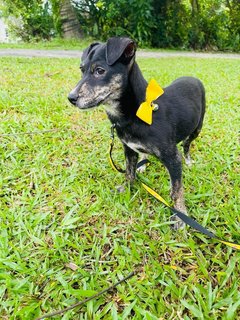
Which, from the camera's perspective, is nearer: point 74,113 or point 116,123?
point 116,123

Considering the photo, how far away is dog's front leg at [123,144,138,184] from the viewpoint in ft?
9.95

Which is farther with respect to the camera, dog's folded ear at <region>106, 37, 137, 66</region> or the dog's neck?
the dog's neck

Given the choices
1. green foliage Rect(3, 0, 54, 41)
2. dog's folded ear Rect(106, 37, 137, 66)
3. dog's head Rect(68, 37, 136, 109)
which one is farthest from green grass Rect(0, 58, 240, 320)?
green foliage Rect(3, 0, 54, 41)

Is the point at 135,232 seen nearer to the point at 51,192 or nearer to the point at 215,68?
the point at 51,192

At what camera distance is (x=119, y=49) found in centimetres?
234

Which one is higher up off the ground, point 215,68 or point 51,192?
point 51,192

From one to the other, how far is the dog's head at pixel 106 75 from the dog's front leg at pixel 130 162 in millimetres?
686

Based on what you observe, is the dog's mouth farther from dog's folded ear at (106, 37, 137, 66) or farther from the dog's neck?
dog's folded ear at (106, 37, 137, 66)

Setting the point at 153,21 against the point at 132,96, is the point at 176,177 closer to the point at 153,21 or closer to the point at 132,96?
the point at 132,96

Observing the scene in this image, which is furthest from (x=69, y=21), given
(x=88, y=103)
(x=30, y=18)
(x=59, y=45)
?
(x=88, y=103)

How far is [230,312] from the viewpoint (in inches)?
73.5

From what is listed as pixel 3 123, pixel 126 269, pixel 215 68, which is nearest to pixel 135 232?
pixel 126 269

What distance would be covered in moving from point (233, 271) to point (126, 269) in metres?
0.77

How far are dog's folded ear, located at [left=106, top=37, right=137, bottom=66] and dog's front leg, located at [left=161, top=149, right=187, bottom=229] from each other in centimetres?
87
